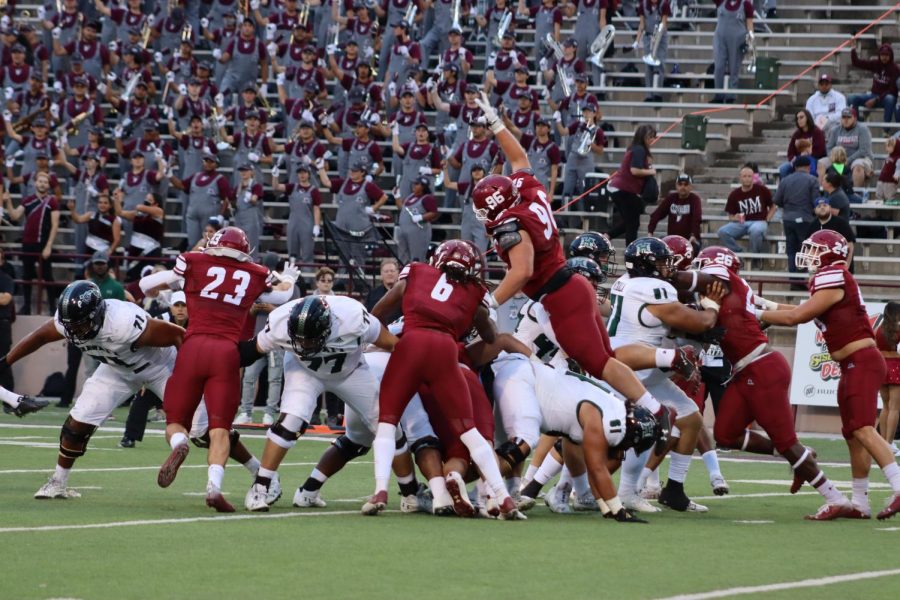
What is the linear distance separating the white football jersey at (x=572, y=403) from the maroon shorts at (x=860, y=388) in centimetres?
147

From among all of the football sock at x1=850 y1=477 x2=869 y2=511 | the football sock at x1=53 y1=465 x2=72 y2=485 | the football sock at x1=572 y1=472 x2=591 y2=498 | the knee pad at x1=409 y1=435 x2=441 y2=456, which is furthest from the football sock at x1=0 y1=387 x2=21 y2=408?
the football sock at x1=850 y1=477 x2=869 y2=511

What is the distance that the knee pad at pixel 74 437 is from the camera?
29.9ft

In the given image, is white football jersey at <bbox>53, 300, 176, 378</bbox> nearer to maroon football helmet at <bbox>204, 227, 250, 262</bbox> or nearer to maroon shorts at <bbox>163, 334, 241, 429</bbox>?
maroon shorts at <bbox>163, 334, 241, 429</bbox>

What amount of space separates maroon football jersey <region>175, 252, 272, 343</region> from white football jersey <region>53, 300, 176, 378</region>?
361 millimetres

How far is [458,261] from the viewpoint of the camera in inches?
336

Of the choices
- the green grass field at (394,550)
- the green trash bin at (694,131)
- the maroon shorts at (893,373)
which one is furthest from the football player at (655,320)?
the green trash bin at (694,131)

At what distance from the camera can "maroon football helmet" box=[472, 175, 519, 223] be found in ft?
29.0

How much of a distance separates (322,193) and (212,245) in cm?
1331

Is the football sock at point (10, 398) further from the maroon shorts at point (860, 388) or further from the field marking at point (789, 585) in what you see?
the maroon shorts at point (860, 388)

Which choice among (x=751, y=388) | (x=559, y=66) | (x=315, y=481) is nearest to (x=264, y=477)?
(x=315, y=481)

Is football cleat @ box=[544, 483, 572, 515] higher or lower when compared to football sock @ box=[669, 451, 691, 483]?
lower

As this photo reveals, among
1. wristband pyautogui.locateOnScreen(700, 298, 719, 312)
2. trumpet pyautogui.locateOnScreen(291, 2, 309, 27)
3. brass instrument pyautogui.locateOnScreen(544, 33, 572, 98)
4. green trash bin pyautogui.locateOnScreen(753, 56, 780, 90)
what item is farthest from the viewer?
trumpet pyautogui.locateOnScreen(291, 2, 309, 27)

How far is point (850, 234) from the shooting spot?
16594 millimetres

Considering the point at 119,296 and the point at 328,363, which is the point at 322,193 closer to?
the point at 119,296
